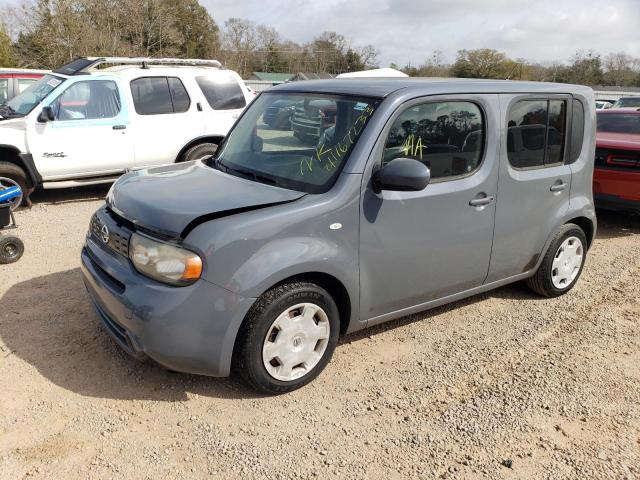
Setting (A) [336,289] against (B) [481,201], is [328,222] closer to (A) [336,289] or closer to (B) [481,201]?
(A) [336,289]

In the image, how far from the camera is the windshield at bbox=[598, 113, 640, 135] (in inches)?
320

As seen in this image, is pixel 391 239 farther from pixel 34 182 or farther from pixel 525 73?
pixel 525 73

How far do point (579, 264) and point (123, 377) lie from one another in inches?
158

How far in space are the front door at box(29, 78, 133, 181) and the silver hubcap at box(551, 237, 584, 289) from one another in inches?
234

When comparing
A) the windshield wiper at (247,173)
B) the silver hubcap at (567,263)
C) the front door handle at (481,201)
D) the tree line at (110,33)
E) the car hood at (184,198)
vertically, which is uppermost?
the tree line at (110,33)

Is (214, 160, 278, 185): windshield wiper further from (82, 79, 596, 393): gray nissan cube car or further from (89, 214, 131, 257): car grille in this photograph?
(89, 214, 131, 257): car grille

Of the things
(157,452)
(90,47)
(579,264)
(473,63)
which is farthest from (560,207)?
(473,63)

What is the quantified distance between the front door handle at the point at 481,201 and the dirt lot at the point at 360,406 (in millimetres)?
1032

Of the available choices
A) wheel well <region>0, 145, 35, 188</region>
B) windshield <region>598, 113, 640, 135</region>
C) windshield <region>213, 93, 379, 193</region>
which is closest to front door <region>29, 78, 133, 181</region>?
wheel well <region>0, 145, 35, 188</region>

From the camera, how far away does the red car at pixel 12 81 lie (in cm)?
1039

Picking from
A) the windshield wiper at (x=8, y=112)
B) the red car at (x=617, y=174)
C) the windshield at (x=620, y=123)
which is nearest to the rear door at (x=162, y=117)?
the windshield wiper at (x=8, y=112)

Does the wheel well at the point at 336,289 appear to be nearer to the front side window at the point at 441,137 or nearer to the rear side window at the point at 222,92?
the front side window at the point at 441,137

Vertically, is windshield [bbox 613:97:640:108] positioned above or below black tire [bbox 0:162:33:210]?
above

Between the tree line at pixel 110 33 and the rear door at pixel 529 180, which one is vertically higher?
the tree line at pixel 110 33
